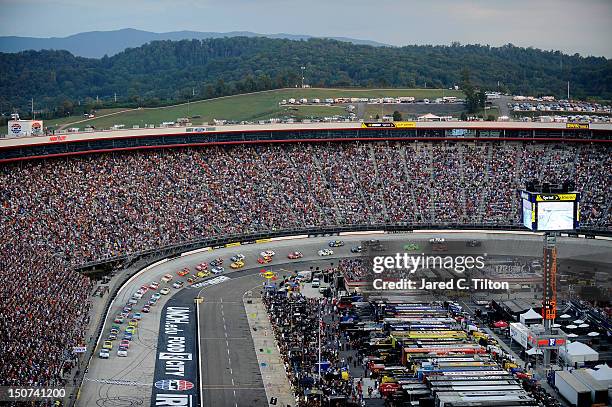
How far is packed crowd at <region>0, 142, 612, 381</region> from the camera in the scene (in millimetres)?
70688

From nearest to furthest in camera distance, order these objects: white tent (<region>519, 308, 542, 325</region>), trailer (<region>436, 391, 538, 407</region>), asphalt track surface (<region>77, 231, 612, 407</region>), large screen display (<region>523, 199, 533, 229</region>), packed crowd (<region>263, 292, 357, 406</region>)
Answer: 1. trailer (<region>436, 391, 538, 407</region>)
2. asphalt track surface (<region>77, 231, 612, 407</region>)
3. packed crowd (<region>263, 292, 357, 406</region>)
4. large screen display (<region>523, 199, 533, 229</region>)
5. white tent (<region>519, 308, 542, 325</region>)

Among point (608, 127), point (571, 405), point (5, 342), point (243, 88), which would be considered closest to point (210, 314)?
point (5, 342)

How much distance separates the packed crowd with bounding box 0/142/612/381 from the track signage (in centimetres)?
705

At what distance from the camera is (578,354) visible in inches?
2026

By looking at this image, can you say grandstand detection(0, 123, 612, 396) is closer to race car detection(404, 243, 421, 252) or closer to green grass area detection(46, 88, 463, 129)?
race car detection(404, 243, 421, 252)

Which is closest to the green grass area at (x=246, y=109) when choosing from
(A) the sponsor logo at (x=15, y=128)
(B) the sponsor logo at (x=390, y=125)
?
(B) the sponsor logo at (x=390, y=125)

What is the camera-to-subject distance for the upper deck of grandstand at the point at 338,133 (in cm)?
8169

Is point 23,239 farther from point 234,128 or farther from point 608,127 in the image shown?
point 608,127

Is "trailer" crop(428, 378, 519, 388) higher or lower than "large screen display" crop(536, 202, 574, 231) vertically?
lower

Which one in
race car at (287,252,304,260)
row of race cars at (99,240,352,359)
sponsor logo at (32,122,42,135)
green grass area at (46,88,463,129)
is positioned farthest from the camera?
green grass area at (46,88,463,129)

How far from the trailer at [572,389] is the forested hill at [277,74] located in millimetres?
90354

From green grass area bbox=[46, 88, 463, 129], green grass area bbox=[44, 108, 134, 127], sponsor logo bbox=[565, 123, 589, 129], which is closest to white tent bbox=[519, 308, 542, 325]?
sponsor logo bbox=[565, 123, 589, 129]

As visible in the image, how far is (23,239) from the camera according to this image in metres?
64.4

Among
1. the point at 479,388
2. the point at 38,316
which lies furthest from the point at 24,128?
the point at 479,388
